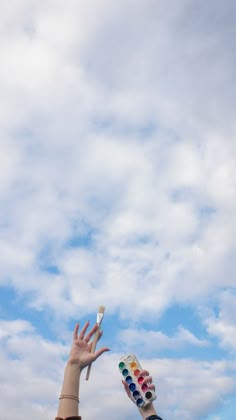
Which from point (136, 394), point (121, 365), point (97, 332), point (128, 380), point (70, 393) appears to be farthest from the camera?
point (97, 332)

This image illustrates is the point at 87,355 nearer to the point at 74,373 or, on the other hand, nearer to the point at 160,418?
the point at 74,373

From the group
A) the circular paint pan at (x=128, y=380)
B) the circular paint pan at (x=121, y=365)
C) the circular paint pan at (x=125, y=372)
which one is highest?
the circular paint pan at (x=121, y=365)

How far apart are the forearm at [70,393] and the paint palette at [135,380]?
77cm

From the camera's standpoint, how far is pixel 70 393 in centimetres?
734

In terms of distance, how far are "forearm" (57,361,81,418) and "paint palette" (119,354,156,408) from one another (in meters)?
0.77

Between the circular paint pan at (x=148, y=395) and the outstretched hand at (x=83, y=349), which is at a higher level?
the outstretched hand at (x=83, y=349)

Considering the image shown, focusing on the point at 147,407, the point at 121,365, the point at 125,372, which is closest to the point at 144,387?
the point at 147,407

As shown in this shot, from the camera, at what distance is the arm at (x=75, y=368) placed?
23.6 feet

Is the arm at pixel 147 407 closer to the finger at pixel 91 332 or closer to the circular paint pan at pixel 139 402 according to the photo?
the circular paint pan at pixel 139 402

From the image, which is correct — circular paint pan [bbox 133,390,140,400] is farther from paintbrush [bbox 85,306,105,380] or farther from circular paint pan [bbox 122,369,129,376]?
paintbrush [bbox 85,306,105,380]

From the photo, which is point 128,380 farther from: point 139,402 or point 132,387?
point 139,402

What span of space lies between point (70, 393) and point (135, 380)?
1.08m

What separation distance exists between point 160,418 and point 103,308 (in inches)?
92.1

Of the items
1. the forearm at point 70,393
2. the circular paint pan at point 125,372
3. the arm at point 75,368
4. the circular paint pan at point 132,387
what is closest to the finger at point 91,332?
the arm at point 75,368
